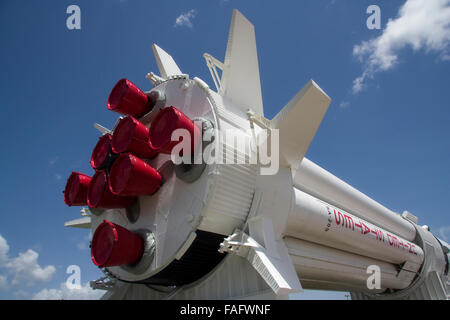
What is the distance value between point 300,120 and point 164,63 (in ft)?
13.7

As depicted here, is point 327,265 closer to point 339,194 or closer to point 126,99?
point 339,194

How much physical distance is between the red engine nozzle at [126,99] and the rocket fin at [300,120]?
287cm

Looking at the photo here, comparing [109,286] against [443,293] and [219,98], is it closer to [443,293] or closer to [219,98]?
[219,98]

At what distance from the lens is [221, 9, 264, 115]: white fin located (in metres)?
6.67

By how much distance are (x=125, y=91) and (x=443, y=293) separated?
44.3 ft

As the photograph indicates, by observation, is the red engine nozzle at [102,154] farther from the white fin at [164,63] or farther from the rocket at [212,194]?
the white fin at [164,63]

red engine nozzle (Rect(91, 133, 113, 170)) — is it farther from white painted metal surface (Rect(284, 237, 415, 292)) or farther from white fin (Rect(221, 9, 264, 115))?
white painted metal surface (Rect(284, 237, 415, 292))

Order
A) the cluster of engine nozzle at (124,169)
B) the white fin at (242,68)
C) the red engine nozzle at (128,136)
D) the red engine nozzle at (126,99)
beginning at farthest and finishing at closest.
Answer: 1. the white fin at (242,68)
2. the red engine nozzle at (126,99)
3. the red engine nozzle at (128,136)
4. the cluster of engine nozzle at (124,169)

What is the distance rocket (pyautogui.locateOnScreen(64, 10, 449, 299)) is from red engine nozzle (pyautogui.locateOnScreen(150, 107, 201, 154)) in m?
0.02

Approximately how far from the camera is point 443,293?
Answer: 11453 mm

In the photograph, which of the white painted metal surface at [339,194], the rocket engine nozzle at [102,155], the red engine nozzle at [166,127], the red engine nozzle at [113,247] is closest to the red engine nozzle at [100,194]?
the rocket engine nozzle at [102,155]

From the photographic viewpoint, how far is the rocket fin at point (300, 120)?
5.63 m
